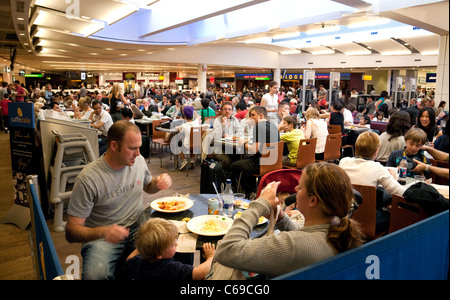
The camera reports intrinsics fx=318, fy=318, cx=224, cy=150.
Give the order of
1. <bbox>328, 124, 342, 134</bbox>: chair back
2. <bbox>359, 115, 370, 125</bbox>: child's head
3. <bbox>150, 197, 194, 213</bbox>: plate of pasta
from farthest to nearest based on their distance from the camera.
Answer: <bbox>359, 115, 370, 125</bbox>: child's head, <bbox>328, 124, 342, 134</bbox>: chair back, <bbox>150, 197, 194, 213</bbox>: plate of pasta

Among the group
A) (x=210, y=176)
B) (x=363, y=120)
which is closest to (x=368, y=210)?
(x=210, y=176)

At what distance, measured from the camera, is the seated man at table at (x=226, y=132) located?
5.07m

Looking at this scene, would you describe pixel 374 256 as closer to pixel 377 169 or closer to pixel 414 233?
pixel 414 233

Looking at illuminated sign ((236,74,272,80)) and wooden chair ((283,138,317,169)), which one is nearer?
wooden chair ((283,138,317,169))

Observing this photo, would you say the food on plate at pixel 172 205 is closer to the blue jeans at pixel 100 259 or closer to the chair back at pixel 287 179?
the blue jeans at pixel 100 259

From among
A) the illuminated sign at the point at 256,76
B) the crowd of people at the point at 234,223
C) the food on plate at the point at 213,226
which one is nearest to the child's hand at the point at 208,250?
the crowd of people at the point at 234,223

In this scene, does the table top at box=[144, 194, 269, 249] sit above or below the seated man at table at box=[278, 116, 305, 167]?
below

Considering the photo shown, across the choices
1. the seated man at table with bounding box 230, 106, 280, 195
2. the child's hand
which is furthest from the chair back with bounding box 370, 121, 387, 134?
the child's hand

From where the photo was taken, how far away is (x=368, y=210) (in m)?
2.62

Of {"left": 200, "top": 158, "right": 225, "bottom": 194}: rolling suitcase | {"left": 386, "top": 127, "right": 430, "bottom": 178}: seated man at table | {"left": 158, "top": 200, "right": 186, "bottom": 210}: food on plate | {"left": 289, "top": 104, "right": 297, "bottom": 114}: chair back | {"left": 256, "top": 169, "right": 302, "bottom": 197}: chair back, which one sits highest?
{"left": 289, "top": 104, "right": 297, "bottom": 114}: chair back

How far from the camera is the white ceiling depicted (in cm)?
670

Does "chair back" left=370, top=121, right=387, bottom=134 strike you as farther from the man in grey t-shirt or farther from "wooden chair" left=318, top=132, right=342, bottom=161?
the man in grey t-shirt

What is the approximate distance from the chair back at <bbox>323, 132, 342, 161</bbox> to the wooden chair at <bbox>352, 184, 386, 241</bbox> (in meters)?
2.87

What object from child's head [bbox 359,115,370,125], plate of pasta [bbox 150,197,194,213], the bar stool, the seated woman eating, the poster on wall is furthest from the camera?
child's head [bbox 359,115,370,125]
